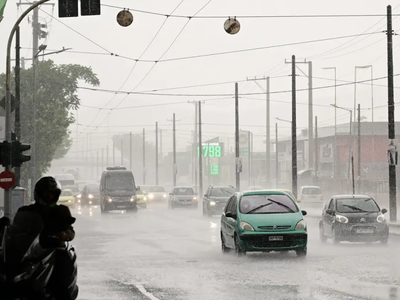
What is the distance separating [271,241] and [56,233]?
1316 cm

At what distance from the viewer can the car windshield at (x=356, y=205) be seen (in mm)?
26875

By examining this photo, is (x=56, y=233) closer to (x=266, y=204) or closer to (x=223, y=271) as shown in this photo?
(x=223, y=271)

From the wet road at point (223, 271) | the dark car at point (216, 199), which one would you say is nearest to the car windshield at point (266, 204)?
the wet road at point (223, 271)

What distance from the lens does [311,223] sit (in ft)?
138

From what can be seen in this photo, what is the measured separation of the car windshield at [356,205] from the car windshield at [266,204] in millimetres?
4336

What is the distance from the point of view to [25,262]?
8.00 m

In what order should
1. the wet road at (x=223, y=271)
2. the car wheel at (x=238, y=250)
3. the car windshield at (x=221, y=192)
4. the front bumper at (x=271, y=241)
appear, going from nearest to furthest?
the wet road at (x=223, y=271) < the front bumper at (x=271, y=241) < the car wheel at (x=238, y=250) < the car windshield at (x=221, y=192)

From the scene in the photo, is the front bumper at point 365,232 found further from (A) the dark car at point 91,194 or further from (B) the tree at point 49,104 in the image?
(A) the dark car at point 91,194

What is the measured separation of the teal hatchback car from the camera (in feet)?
70.5

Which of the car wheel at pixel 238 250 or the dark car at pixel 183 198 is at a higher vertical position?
the dark car at pixel 183 198

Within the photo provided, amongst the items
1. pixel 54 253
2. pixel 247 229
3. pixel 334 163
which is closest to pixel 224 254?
pixel 247 229

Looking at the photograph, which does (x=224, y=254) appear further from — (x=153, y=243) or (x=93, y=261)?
(x=153, y=243)

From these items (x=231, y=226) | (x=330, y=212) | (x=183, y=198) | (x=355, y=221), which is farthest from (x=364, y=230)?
(x=183, y=198)

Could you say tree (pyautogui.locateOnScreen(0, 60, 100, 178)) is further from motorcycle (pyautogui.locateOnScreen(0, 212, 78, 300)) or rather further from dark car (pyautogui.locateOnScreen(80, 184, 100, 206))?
motorcycle (pyautogui.locateOnScreen(0, 212, 78, 300))
